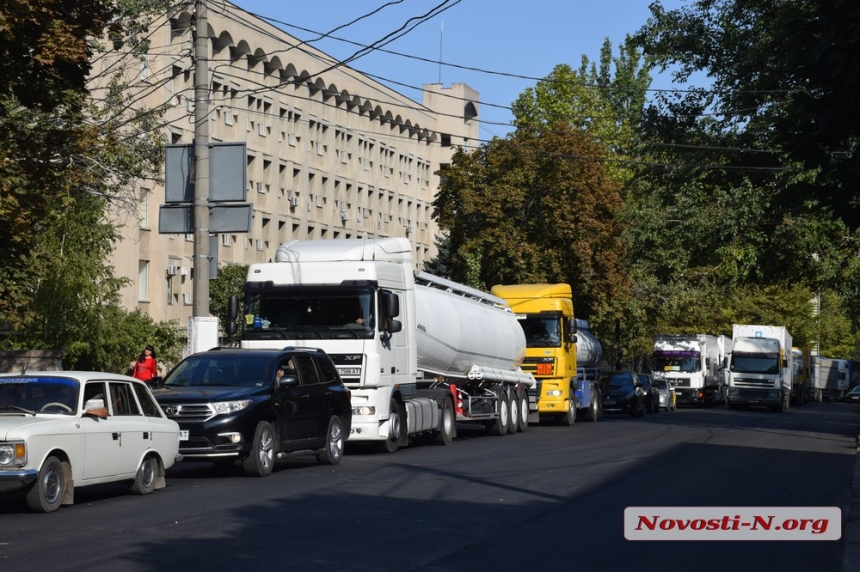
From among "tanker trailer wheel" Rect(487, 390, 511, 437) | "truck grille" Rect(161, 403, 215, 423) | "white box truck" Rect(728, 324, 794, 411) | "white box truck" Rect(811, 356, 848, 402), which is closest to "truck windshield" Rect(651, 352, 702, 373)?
"white box truck" Rect(728, 324, 794, 411)

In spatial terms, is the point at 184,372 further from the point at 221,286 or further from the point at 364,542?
the point at 221,286

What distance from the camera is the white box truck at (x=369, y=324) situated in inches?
844

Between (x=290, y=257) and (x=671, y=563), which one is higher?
(x=290, y=257)

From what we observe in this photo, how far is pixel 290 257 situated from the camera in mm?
22594

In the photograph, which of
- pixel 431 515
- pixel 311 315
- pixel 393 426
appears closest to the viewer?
pixel 431 515

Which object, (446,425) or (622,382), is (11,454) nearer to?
(446,425)

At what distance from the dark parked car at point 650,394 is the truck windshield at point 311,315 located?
31.1 meters

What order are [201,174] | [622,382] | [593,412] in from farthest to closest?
[622,382] < [593,412] < [201,174]

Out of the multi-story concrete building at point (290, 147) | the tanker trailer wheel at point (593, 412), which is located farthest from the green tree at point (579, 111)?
the tanker trailer wheel at point (593, 412)

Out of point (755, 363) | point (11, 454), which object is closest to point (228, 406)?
point (11, 454)

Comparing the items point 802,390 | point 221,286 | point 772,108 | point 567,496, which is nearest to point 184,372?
point 567,496

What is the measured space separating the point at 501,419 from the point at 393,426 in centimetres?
821

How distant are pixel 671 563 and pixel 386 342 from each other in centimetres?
1180

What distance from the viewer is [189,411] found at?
16781 mm
